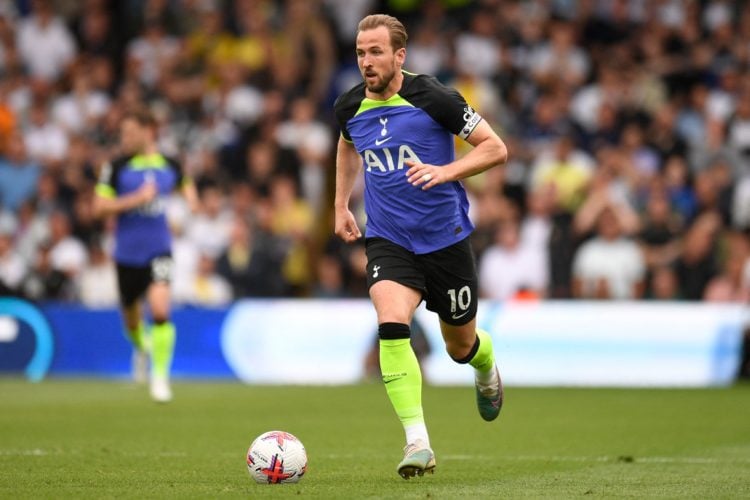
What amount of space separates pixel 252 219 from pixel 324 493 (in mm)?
12950

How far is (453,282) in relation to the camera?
800cm

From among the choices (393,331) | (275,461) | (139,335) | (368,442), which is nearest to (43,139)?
(139,335)

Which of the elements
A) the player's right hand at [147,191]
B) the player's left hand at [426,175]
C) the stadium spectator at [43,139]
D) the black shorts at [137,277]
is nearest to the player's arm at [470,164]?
the player's left hand at [426,175]

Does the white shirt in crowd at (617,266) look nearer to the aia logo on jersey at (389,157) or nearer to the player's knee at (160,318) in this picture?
the player's knee at (160,318)

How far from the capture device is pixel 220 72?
862 inches

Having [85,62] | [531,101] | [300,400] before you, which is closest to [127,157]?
[300,400]

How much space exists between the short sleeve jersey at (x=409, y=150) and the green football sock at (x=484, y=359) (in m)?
0.86

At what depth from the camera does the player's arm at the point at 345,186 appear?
8.27 m

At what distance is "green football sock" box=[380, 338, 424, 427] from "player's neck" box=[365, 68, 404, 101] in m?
1.40

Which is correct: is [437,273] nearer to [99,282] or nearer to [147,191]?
[147,191]

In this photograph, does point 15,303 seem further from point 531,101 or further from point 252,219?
point 531,101

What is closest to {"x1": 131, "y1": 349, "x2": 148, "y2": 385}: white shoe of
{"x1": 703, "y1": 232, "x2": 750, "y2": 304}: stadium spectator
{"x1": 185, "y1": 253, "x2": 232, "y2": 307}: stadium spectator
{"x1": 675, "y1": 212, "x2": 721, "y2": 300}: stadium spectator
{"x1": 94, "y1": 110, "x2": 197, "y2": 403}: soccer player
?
{"x1": 185, "y1": 253, "x2": 232, "y2": 307}: stadium spectator

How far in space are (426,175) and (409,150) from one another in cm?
47

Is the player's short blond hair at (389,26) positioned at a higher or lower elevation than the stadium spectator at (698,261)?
lower
